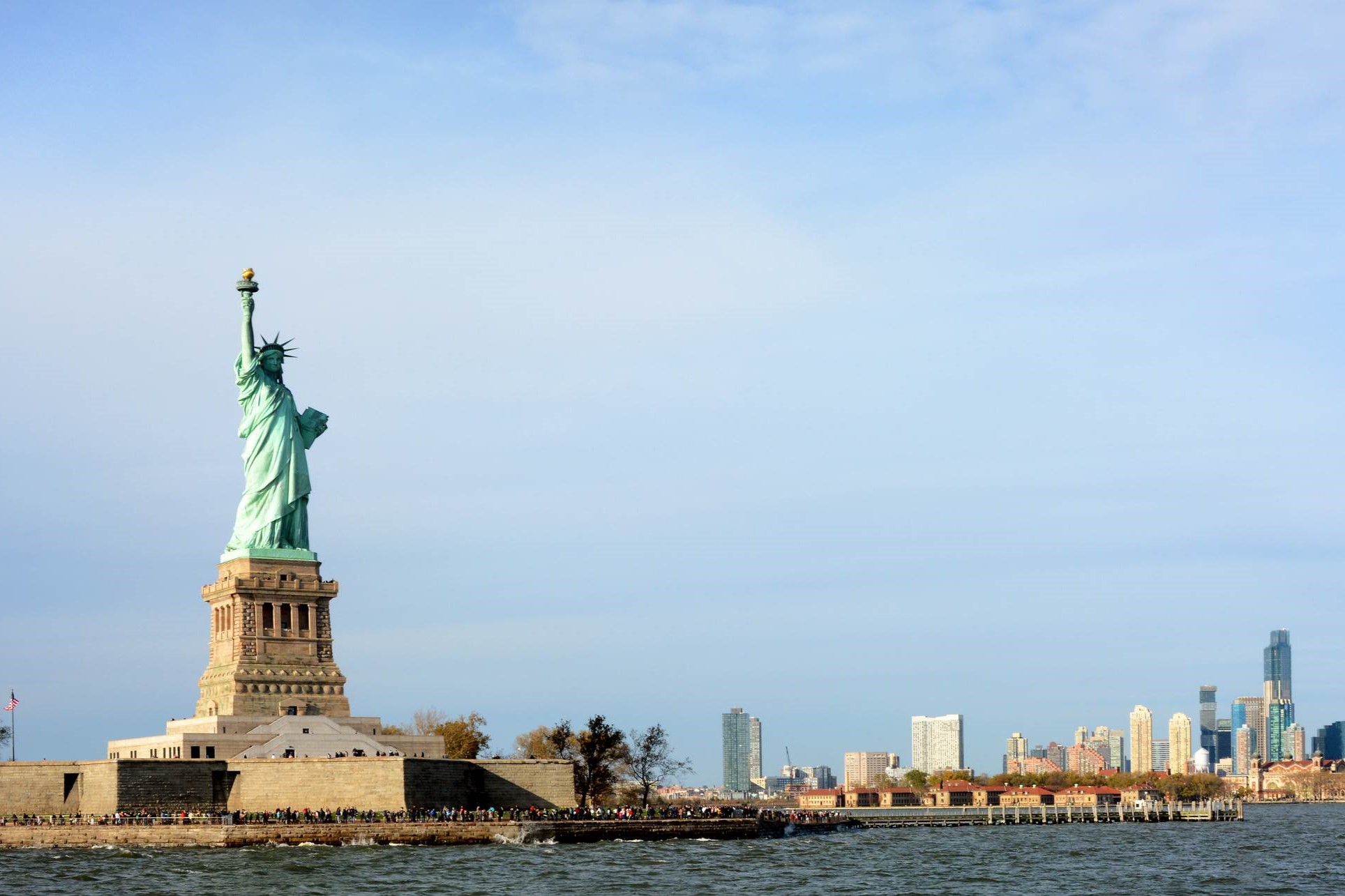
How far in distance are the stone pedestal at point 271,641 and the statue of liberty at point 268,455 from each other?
1142mm

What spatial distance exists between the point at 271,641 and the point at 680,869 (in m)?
25.4

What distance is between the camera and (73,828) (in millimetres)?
78188

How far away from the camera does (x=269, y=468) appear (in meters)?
91.9

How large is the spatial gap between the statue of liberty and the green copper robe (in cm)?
3

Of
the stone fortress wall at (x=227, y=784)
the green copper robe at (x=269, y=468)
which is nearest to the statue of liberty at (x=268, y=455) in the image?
the green copper robe at (x=269, y=468)

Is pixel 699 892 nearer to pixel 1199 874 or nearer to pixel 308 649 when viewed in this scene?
pixel 1199 874

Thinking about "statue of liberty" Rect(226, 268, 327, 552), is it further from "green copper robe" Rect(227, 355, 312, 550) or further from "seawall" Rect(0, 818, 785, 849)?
"seawall" Rect(0, 818, 785, 849)

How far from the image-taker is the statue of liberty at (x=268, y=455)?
9131cm

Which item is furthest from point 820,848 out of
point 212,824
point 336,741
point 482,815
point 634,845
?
point 212,824

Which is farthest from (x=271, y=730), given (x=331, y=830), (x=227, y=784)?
(x=331, y=830)

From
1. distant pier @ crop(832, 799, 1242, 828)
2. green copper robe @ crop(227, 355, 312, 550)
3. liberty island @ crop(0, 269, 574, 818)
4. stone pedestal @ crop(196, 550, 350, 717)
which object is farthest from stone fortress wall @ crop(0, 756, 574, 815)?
distant pier @ crop(832, 799, 1242, 828)

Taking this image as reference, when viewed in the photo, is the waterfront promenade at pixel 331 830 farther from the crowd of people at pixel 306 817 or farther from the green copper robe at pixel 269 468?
the green copper robe at pixel 269 468

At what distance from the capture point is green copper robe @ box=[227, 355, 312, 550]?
91250mm

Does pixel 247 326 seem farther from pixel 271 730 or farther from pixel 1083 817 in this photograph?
pixel 1083 817
